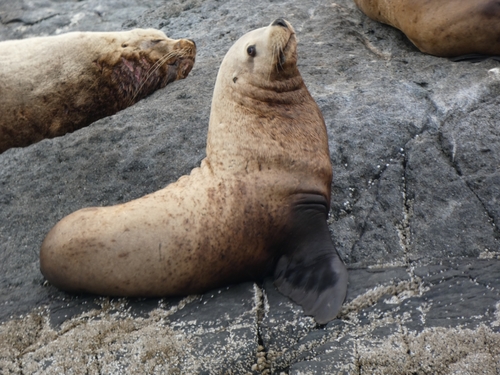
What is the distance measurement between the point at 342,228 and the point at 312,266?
18.2 inches

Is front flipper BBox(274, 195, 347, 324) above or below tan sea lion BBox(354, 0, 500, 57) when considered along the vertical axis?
below

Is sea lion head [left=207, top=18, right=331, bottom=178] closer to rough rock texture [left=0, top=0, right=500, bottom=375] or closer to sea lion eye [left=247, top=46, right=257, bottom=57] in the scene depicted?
sea lion eye [left=247, top=46, right=257, bottom=57]

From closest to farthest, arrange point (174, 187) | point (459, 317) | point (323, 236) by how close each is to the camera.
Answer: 1. point (459, 317)
2. point (323, 236)
3. point (174, 187)

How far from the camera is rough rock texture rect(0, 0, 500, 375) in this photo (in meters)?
3.12

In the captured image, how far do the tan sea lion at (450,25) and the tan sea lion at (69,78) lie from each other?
6.89ft

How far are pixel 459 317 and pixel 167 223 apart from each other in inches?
61.6

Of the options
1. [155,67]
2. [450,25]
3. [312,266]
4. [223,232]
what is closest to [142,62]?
[155,67]

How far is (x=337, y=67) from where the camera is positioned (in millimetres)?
5633

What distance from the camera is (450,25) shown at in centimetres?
560

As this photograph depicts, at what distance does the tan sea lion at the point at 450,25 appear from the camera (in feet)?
17.7

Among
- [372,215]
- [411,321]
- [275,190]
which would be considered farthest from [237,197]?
[411,321]

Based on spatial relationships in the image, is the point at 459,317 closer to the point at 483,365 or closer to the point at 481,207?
the point at 483,365

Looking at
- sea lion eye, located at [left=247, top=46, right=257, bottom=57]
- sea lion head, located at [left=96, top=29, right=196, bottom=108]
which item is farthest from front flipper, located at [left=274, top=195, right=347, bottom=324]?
sea lion head, located at [left=96, top=29, right=196, bottom=108]

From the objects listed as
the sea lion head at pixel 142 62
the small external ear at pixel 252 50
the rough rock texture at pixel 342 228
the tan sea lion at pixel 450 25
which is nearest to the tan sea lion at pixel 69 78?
the sea lion head at pixel 142 62
